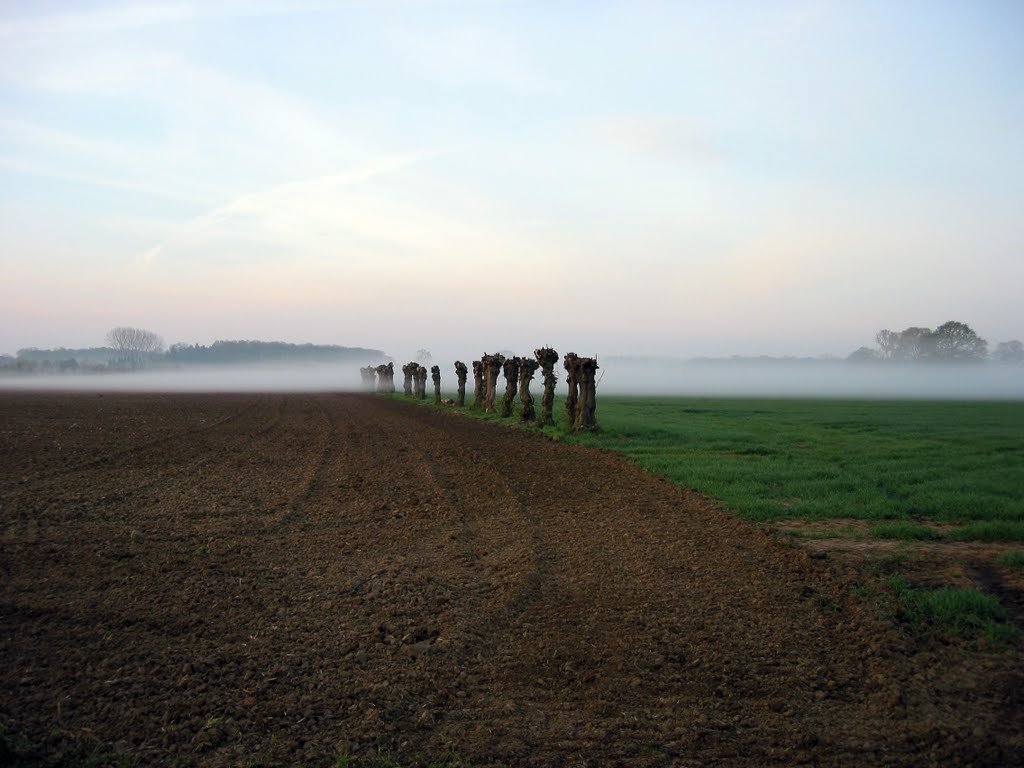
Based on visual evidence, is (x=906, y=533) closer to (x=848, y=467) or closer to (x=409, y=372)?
(x=848, y=467)

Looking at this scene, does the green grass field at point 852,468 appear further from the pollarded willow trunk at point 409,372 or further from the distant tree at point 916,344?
the distant tree at point 916,344

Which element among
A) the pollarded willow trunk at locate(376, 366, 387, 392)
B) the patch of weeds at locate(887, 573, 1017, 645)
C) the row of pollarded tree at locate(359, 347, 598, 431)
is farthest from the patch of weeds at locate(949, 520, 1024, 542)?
the pollarded willow trunk at locate(376, 366, 387, 392)

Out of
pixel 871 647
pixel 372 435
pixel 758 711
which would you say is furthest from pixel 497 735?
pixel 372 435

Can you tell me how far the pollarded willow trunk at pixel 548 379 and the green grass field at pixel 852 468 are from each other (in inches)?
70.7

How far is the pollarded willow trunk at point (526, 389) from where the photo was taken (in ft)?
101

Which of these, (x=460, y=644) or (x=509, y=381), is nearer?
(x=460, y=644)

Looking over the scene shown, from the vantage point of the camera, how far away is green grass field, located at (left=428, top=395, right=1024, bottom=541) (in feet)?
35.7

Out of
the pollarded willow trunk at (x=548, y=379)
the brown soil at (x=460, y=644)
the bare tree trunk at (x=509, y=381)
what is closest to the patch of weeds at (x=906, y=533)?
the brown soil at (x=460, y=644)

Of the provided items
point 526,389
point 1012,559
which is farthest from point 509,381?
point 1012,559

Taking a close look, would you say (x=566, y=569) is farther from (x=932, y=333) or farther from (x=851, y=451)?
(x=932, y=333)

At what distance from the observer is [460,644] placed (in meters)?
6.03

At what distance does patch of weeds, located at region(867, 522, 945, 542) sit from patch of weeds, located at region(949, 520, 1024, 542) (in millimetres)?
236

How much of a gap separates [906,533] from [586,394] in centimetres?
1605

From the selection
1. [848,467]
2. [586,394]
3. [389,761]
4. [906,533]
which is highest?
[586,394]
